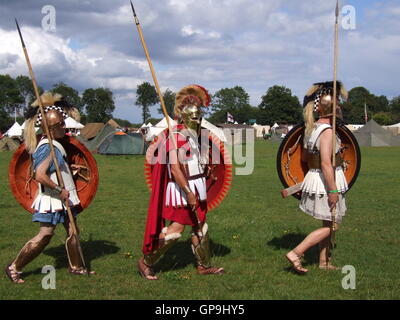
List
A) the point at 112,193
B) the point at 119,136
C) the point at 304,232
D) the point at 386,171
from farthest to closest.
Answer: the point at 119,136, the point at 386,171, the point at 112,193, the point at 304,232

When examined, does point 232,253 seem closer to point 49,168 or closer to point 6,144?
point 49,168

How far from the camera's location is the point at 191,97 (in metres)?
5.37

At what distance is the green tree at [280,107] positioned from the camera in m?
104

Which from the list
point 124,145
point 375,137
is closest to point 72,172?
point 124,145

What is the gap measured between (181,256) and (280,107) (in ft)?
331

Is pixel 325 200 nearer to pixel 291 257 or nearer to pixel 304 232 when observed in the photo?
pixel 291 257

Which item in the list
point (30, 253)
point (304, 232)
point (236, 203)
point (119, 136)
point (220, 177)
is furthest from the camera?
point (119, 136)

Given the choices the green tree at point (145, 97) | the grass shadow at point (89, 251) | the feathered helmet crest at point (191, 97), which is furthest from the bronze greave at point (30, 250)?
the green tree at point (145, 97)

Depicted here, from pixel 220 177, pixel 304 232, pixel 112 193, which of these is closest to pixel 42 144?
pixel 220 177

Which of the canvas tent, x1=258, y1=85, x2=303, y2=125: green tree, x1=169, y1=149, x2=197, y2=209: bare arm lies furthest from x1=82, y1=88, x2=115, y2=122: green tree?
x1=169, y1=149, x2=197, y2=209: bare arm

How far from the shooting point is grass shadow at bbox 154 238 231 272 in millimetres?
5971

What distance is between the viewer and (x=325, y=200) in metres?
5.35

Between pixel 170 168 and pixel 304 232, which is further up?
pixel 170 168

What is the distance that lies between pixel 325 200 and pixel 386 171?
43.0ft
